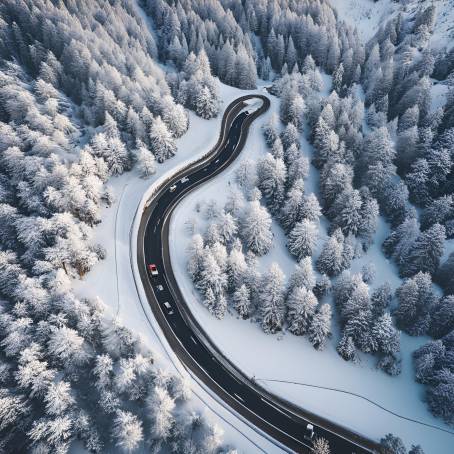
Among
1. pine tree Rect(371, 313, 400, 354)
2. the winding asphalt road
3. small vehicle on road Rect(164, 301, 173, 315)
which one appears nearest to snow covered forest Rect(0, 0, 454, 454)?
pine tree Rect(371, 313, 400, 354)

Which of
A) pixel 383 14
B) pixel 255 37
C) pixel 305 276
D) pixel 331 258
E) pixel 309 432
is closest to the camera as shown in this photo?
pixel 309 432

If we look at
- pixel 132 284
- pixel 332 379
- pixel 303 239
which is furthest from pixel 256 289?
pixel 132 284

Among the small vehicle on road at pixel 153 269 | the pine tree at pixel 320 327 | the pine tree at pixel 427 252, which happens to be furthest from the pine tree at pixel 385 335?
the small vehicle on road at pixel 153 269

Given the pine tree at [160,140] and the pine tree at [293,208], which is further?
the pine tree at [160,140]

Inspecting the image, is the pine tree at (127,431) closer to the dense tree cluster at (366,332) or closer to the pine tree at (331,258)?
the dense tree cluster at (366,332)

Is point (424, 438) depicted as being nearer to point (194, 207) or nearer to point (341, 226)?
point (341, 226)

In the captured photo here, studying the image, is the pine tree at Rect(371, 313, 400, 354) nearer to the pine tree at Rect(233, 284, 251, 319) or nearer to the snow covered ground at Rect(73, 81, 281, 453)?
the pine tree at Rect(233, 284, 251, 319)

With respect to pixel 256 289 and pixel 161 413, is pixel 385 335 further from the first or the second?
pixel 161 413
